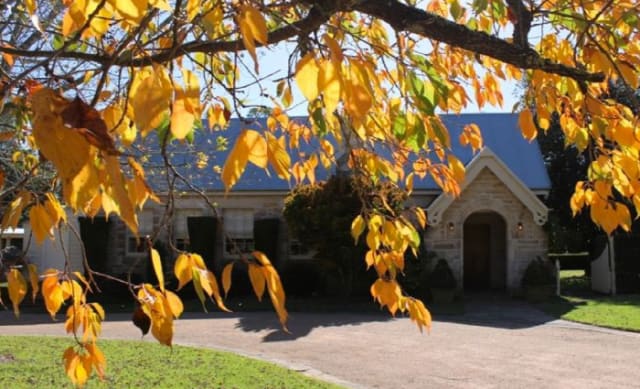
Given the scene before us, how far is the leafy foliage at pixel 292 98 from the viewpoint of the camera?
155 centimetres

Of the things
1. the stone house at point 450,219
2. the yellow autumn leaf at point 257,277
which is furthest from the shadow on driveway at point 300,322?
the yellow autumn leaf at point 257,277

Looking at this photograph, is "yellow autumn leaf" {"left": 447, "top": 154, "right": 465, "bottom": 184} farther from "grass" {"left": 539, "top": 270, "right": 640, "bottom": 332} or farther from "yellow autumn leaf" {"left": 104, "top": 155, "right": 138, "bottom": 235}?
"grass" {"left": 539, "top": 270, "right": 640, "bottom": 332}

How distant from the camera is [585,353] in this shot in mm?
11180

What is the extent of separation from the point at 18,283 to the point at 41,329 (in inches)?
508

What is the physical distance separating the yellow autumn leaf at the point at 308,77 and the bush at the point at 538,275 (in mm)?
17860

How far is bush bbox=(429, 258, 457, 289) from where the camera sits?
1825cm

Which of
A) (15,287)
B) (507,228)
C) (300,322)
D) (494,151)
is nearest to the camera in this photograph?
(15,287)

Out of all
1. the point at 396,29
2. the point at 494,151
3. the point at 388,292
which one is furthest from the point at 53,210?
the point at 494,151

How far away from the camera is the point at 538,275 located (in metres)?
18.3

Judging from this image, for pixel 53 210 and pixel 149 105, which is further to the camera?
pixel 53 210

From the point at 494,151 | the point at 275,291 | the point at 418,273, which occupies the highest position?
the point at 494,151

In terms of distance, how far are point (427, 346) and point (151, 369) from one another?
4868 millimetres

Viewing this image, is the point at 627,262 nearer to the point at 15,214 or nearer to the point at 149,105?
the point at 15,214

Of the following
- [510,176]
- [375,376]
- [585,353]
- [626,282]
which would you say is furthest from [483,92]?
[626,282]
